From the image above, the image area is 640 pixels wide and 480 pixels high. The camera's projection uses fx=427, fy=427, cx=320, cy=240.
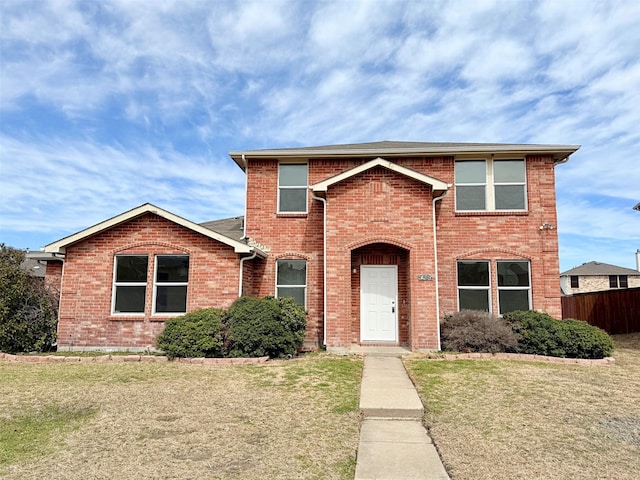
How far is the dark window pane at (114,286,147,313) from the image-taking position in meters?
12.4

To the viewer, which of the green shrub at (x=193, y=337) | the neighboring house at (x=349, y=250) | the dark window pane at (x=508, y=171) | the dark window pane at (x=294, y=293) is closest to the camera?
the green shrub at (x=193, y=337)

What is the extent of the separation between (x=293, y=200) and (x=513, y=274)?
24.0 feet

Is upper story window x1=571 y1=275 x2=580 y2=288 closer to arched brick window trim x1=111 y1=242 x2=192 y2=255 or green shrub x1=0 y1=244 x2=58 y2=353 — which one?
arched brick window trim x1=111 y1=242 x2=192 y2=255

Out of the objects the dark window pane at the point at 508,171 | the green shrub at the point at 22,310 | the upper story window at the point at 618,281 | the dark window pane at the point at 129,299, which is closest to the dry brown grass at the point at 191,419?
the green shrub at the point at 22,310

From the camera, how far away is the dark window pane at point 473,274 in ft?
43.7

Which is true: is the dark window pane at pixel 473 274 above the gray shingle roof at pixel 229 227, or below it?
below

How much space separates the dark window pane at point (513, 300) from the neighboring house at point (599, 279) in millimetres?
30625

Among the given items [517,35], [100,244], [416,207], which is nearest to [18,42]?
[100,244]

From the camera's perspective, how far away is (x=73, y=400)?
7023 mm

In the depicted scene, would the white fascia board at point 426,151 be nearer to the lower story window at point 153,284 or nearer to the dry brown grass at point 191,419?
the lower story window at point 153,284

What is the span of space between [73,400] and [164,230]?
20.6 ft

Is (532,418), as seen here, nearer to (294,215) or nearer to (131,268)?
(294,215)

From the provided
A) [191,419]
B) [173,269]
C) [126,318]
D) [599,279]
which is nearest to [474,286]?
[173,269]

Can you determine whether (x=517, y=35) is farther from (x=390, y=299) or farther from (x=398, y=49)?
(x=390, y=299)
